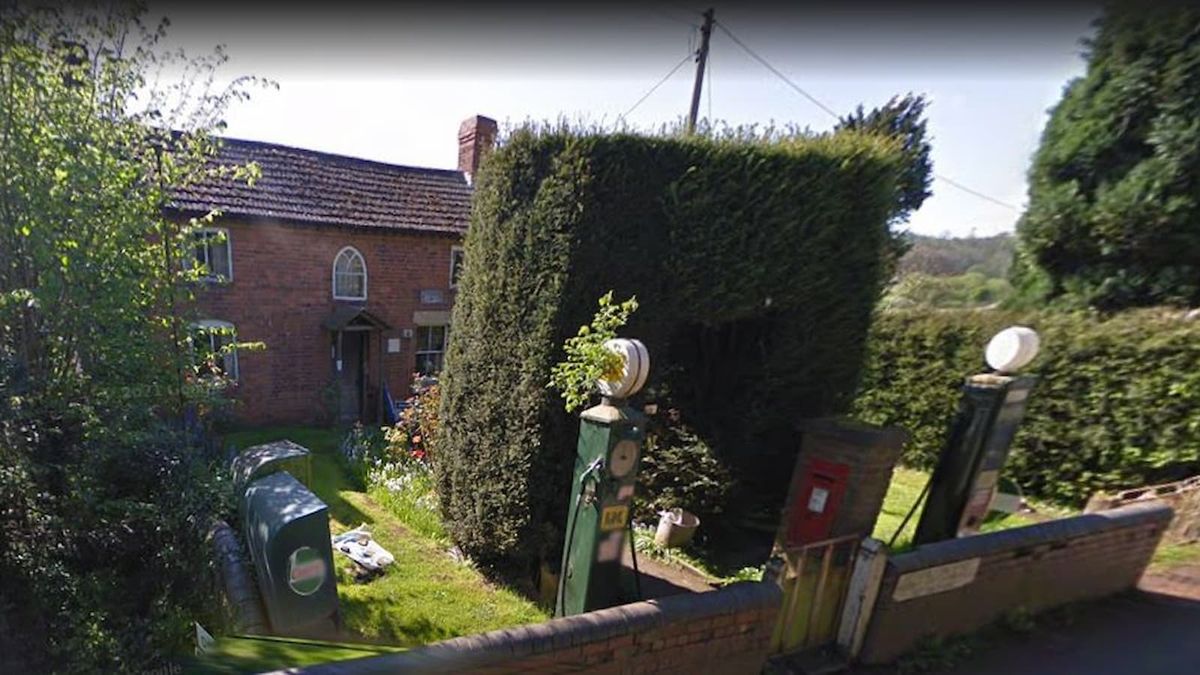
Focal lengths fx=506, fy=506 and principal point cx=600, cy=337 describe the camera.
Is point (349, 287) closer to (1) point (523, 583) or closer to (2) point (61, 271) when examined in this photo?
(2) point (61, 271)

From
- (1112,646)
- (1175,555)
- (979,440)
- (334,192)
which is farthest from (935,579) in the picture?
(334,192)

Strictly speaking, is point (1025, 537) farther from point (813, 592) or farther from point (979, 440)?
point (813, 592)

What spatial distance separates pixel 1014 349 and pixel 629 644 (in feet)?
14.6

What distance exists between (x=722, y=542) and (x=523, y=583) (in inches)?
95.3

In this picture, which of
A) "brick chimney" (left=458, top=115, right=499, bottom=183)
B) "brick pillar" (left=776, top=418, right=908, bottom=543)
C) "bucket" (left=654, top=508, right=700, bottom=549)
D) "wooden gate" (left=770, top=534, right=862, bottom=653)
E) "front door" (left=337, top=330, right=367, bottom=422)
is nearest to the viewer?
"wooden gate" (left=770, top=534, right=862, bottom=653)

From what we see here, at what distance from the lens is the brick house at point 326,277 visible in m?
9.87

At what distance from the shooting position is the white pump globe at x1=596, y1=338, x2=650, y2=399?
11.4ft

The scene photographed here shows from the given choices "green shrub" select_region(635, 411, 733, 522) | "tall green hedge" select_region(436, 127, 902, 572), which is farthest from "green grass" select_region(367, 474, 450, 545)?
"green shrub" select_region(635, 411, 733, 522)

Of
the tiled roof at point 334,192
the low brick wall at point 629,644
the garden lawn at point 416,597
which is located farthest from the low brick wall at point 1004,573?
the tiled roof at point 334,192

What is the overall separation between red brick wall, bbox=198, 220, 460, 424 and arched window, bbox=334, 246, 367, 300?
12 cm

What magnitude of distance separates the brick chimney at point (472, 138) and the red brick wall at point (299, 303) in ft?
9.23

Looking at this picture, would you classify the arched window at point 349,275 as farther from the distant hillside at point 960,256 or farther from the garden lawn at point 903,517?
the distant hillside at point 960,256

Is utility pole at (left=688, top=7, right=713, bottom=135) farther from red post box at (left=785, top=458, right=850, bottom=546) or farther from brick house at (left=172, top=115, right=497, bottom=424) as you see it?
red post box at (left=785, top=458, right=850, bottom=546)

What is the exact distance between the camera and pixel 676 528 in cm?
559
